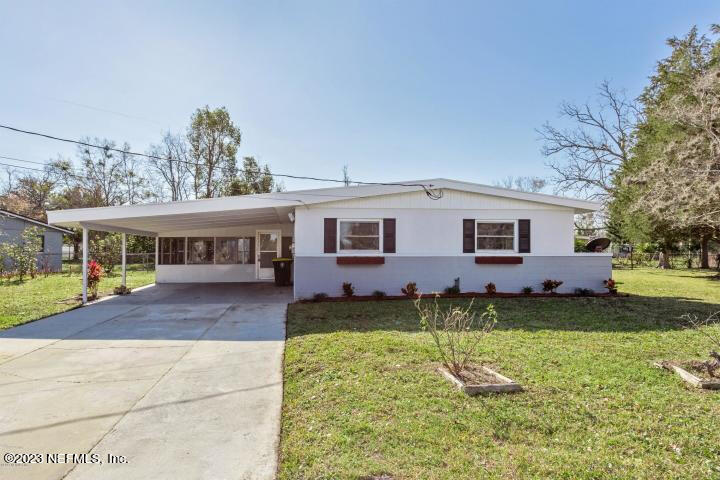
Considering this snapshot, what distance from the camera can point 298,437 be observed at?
2924mm

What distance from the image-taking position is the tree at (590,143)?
2398 cm

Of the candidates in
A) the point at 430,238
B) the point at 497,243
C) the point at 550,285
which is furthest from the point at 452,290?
the point at 550,285

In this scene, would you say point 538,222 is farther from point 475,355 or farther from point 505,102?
point 475,355

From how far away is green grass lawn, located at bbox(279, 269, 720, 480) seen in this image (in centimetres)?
254

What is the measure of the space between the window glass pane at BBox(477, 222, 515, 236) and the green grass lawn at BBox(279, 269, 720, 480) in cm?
453

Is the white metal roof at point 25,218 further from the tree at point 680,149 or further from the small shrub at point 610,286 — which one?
the tree at point 680,149

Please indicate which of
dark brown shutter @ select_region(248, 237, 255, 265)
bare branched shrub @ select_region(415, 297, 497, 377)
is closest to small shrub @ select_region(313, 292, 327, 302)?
bare branched shrub @ select_region(415, 297, 497, 377)

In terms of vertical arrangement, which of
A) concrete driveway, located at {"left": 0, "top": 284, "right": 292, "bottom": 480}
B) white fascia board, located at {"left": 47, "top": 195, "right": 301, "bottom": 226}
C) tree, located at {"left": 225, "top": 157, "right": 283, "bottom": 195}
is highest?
tree, located at {"left": 225, "top": 157, "right": 283, "bottom": 195}

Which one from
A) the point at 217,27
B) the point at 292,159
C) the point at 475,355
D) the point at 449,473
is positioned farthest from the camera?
the point at 292,159

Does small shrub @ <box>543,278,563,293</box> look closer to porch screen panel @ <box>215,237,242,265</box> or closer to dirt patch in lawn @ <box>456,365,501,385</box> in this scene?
dirt patch in lawn @ <box>456,365,501,385</box>

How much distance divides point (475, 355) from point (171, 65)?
9.36m

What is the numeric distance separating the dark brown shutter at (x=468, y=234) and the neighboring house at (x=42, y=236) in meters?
18.9

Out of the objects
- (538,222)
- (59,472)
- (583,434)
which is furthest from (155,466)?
(538,222)

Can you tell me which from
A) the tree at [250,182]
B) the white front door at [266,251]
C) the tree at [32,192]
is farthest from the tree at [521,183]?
the tree at [32,192]
